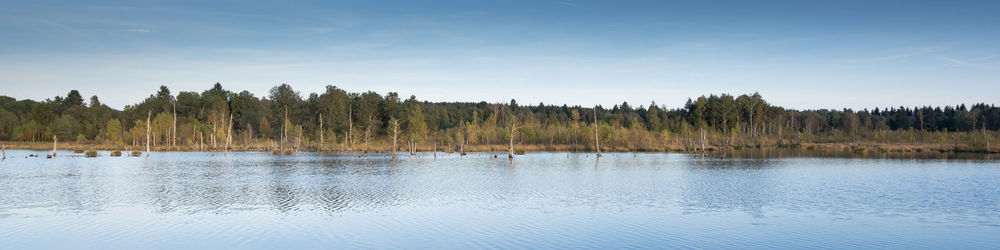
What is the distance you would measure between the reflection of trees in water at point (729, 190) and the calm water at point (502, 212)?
0.09 metres

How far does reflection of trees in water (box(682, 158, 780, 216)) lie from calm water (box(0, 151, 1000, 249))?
9cm

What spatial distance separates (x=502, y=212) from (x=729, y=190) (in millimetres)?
10869

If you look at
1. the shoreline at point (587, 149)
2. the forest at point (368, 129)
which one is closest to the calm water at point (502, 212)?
the shoreline at point (587, 149)

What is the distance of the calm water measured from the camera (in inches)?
574

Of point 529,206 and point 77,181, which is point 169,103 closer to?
point 77,181

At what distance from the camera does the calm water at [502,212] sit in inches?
574

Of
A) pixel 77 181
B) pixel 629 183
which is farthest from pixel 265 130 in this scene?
pixel 629 183

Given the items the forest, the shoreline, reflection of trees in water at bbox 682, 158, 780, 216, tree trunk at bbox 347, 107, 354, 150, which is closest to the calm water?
reflection of trees in water at bbox 682, 158, 780, 216

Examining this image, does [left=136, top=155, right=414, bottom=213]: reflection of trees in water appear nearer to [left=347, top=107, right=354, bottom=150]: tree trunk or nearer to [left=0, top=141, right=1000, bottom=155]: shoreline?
[left=0, top=141, right=1000, bottom=155]: shoreline

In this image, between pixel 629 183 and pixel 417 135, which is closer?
pixel 629 183

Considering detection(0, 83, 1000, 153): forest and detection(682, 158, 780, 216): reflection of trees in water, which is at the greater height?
detection(0, 83, 1000, 153): forest

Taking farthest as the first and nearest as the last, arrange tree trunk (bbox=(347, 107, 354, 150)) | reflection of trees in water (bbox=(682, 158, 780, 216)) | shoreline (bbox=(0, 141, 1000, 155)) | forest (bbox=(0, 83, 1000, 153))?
tree trunk (bbox=(347, 107, 354, 150))
forest (bbox=(0, 83, 1000, 153))
shoreline (bbox=(0, 141, 1000, 155))
reflection of trees in water (bbox=(682, 158, 780, 216))

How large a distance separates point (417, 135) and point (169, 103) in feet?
161

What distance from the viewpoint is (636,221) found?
17391 millimetres
